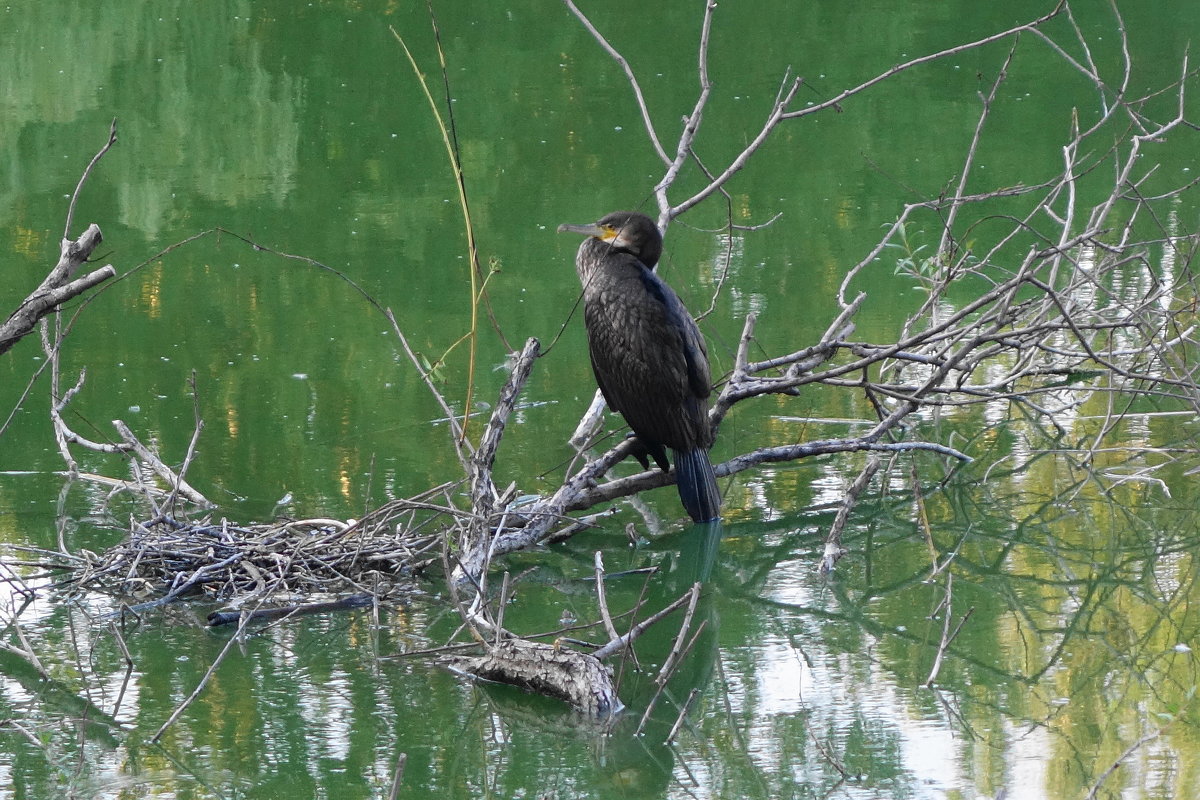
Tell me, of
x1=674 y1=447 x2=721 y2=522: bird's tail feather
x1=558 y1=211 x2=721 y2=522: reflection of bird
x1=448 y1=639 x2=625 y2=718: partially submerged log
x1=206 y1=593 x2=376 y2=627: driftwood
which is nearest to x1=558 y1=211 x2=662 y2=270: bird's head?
x1=558 y1=211 x2=721 y2=522: reflection of bird

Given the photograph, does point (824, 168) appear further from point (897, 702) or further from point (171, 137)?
point (897, 702)

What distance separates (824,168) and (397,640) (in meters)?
5.41

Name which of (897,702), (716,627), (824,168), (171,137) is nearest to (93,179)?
(171,137)

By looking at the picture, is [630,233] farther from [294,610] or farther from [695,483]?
[294,610]

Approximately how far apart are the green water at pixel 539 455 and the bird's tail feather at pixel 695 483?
118mm

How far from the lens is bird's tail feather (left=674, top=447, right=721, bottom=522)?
398 cm

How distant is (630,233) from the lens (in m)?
4.10

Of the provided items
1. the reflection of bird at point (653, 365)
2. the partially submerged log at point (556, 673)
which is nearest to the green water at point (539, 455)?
the partially submerged log at point (556, 673)

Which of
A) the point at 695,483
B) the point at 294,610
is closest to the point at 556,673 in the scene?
the point at 294,610

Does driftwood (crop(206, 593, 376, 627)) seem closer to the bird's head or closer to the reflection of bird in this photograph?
the reflection of bird

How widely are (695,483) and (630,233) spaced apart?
2.33 ft

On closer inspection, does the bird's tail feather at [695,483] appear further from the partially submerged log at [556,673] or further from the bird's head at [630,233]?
the partially submerged log at [556,673]

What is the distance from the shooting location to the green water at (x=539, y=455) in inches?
113

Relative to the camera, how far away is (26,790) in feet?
8.87
